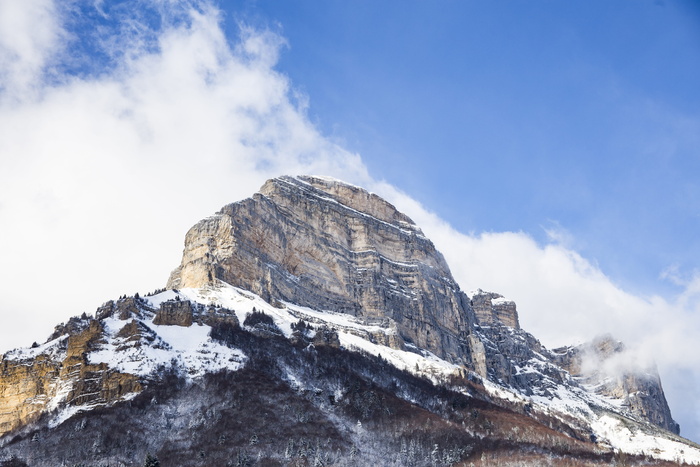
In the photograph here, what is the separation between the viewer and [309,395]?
16712cm

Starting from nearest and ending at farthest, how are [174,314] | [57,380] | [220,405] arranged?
1. [220,405]
2. [57,380]
3. [174,314]

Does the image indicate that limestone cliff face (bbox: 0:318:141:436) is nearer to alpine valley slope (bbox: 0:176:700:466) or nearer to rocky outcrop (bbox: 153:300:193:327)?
alpine valley slope (bbox: 0:176:700:466)

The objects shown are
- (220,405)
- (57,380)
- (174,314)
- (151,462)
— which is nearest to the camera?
(151,462)

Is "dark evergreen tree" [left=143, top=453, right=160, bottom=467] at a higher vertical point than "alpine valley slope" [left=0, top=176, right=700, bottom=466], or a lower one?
lower

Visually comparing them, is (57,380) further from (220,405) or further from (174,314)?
(174,314)

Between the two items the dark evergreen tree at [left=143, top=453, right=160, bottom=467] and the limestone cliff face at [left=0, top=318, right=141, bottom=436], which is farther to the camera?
the limestone cliff face at [left=0, top=318, right=141, bottom=436]

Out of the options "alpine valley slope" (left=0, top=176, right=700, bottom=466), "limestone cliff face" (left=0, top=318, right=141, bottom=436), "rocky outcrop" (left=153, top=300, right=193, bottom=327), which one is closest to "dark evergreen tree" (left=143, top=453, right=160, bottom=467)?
"alpine valley slope" (left=0, top=176, right=700, bottom=466)

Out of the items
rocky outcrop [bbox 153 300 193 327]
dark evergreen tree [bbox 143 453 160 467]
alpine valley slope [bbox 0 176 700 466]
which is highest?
rocky outcrop [bbox 153 300 193 327]

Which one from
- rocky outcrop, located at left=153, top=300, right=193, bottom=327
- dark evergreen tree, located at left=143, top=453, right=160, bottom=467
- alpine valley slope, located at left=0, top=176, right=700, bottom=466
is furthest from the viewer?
rocky outcrop, located at left=153, top=300, right=193, bottom=327

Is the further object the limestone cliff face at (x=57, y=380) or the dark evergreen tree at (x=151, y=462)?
the limestone cliff face at (x=57, y=380)

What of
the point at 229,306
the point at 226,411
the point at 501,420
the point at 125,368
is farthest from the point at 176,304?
the point at 501,420

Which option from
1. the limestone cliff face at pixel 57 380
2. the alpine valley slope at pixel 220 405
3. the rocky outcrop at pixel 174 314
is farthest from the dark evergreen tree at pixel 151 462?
the rocky outcrop at pixel 174 314

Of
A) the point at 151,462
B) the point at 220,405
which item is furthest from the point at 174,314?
the point at 151,462

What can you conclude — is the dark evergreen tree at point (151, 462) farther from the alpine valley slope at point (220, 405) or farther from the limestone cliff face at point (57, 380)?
the limestone cliff face at point (57, 380)
